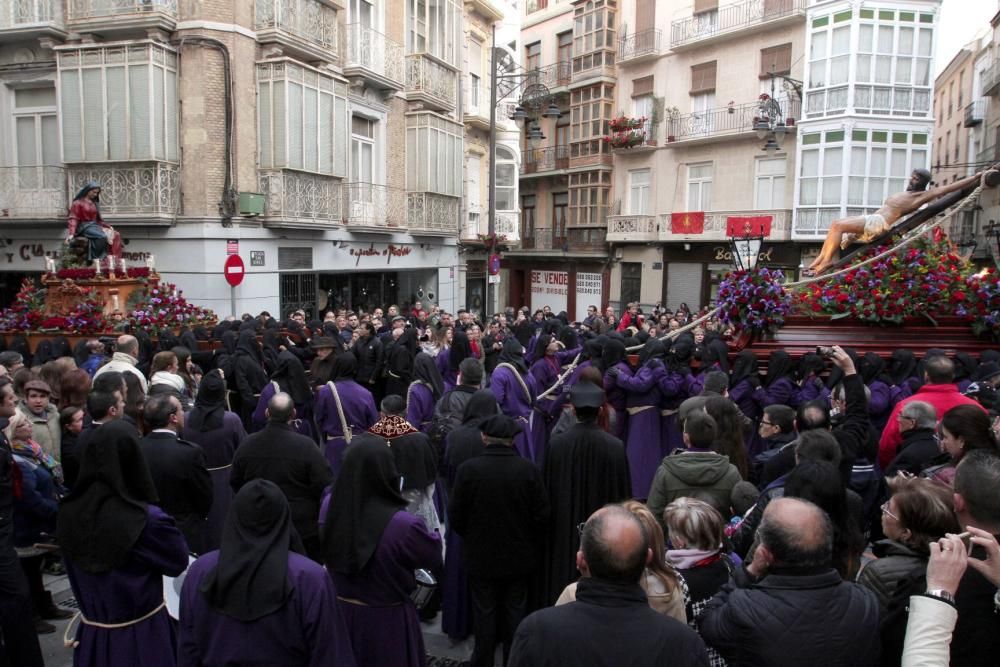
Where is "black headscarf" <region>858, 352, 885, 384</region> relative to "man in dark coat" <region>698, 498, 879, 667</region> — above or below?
above

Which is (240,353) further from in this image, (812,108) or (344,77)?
(812,108)

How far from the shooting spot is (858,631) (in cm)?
247

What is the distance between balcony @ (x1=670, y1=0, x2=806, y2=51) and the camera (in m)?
24.9

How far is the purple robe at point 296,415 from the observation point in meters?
7.76

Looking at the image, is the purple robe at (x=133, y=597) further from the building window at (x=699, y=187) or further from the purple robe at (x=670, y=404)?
the building window at (x=699, y=187)

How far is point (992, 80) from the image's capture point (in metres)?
27.3

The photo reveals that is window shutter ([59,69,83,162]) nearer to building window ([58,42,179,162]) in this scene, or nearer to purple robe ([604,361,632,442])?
building window ([58,42,179,162])

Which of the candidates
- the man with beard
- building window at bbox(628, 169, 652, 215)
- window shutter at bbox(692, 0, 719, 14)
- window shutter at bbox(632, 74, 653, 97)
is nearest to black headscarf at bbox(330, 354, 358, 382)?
the man with beard

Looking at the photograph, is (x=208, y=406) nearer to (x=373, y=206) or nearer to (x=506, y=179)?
(x=373, y=206)

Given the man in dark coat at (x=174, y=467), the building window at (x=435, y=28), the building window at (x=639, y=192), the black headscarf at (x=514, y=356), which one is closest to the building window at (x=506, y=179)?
the building window at (x=639, y=192)

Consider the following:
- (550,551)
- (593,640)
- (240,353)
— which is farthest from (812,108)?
(593,640)

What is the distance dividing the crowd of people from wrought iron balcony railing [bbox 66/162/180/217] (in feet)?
31.3

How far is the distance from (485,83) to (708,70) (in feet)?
28.0

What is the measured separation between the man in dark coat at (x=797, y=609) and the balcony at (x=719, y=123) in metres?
25.5
